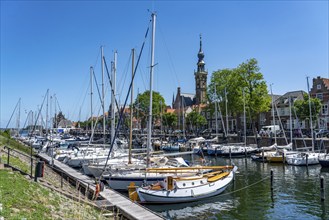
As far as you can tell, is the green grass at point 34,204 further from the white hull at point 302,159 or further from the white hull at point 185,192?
the white hull at point 302,159

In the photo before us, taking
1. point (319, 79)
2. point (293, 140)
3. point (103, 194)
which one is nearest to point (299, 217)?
point (103, 194)

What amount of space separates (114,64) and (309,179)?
25.3 m

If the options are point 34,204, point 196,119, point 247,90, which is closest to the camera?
point 34,204

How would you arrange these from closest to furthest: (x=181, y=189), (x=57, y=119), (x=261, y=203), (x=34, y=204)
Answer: (x=34, y=204) → (x=181, y=189) → (x=261, y=203) → (x=57, y=119)

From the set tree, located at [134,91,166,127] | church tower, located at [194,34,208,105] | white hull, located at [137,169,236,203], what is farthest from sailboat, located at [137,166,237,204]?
church tower, located at [194,34,208,105]

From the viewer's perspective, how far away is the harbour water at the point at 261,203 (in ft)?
56.5

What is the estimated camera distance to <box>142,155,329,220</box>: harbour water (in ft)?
56.5

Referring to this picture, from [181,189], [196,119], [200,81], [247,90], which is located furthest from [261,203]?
[200,81]

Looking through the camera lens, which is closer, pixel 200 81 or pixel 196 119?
pixel 196 119

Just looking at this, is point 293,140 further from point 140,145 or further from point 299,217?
point 299,217

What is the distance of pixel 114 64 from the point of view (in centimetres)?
3675

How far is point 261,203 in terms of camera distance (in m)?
19.5

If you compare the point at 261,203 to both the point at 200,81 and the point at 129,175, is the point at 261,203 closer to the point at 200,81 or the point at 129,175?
the point at 129,175

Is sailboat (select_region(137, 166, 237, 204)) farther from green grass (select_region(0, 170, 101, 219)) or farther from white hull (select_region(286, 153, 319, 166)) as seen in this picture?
white hull (select_region(286, 153, 319, 166))
